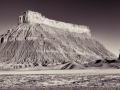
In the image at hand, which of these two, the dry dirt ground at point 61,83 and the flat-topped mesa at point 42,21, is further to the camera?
the flat-topped mesa at point 42,21

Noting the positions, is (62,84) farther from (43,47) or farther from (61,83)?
(43,47)

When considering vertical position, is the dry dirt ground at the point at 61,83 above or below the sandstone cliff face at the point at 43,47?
below

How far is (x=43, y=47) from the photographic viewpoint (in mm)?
117062

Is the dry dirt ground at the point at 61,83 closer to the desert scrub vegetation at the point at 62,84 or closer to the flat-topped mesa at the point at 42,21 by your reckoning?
the desert scrub vegetation at the point at 62,84

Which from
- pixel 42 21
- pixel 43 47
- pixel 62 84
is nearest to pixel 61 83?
pixel 62 84

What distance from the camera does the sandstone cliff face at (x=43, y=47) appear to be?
107 m

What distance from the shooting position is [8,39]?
124 metres

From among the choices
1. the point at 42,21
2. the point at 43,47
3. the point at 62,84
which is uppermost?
the point at 42,21

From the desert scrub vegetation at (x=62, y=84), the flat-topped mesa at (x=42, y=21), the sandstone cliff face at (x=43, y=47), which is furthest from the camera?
the flat-topped mesa at (x=42, y=21)

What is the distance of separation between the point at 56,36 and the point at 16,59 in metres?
34.4

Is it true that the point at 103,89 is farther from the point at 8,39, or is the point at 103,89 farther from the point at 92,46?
the point at 92,46

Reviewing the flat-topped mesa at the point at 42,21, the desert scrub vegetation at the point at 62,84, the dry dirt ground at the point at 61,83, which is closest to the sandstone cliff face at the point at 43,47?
the flat-topped mesa at the point at 42,21

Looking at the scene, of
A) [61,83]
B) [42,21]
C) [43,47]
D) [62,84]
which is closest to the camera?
[62,84]

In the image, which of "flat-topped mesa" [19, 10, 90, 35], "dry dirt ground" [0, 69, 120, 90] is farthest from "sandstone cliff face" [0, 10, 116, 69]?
"dry dirt ground" [0, 69, 120, 90]
